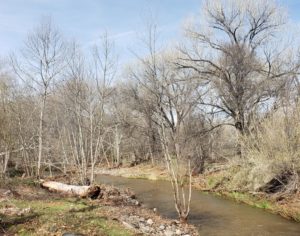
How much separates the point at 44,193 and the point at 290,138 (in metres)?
10.2

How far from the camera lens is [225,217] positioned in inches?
552

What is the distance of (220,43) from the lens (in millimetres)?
24812

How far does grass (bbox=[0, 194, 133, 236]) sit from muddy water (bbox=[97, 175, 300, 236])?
10.4ft

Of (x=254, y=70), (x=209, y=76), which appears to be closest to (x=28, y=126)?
(x=209, y=76)

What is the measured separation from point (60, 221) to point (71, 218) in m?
0.56

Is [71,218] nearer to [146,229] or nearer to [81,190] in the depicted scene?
[146,229]

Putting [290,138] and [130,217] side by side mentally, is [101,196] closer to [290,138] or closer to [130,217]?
[130,217]

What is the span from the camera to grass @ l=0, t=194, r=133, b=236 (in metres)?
9.01

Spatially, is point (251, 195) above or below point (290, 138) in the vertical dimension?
below

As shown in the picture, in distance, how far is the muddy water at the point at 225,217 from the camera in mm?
11859

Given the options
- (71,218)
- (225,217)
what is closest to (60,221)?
(71,218)

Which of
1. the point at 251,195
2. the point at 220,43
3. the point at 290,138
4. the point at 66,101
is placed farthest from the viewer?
Result: the point at 220,43

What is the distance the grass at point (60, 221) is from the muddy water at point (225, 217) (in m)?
3.16

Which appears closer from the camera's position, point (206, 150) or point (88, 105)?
point (88, 105)
